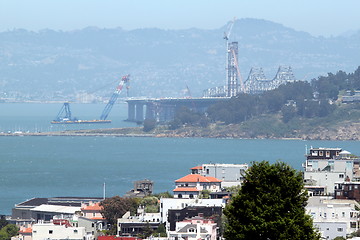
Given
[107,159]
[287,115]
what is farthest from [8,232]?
[287,115]

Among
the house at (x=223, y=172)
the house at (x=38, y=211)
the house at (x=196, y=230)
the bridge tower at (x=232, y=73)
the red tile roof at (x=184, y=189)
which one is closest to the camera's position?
the house at (x=196, y=230)

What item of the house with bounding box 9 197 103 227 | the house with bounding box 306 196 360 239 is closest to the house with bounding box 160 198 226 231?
the house with bounding box 306 196 360 239

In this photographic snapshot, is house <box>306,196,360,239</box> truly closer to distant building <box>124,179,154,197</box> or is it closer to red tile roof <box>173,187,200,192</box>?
red tile roof <box>173,187,200,192</box>

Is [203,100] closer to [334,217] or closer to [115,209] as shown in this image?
[115,209]

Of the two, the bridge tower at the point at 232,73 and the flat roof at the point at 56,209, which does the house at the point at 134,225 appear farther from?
the bridge tower at the point at 232,73

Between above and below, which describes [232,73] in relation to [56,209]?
above

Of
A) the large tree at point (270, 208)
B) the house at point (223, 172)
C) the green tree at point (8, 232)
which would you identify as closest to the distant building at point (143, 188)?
the house at point (223, 172)
